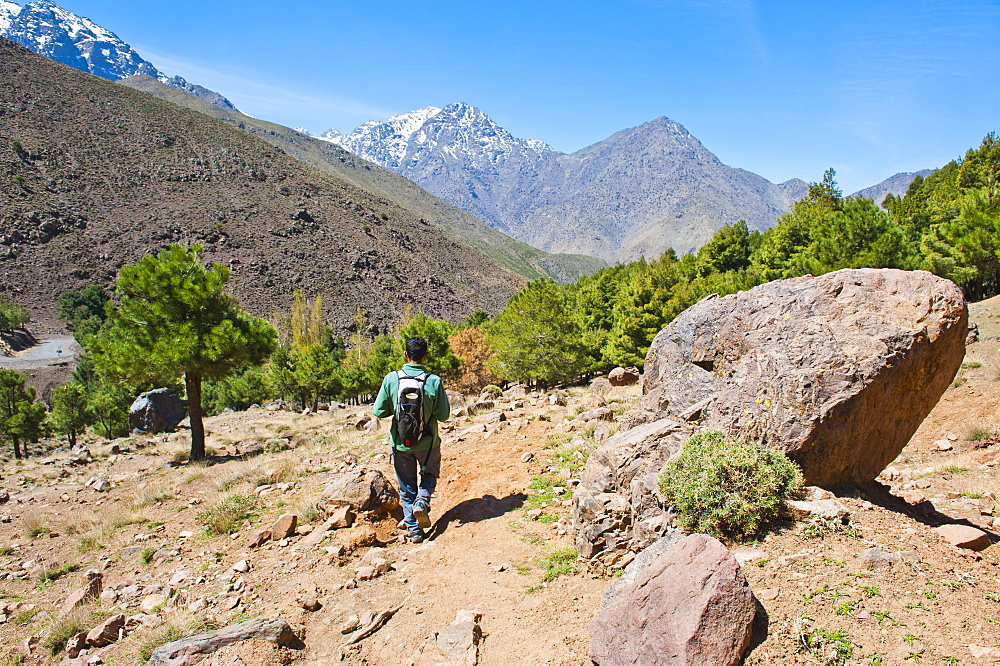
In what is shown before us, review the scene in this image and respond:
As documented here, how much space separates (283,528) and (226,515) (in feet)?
5.05

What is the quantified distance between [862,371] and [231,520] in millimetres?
8634

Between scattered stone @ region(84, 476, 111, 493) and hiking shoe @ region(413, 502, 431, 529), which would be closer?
hiking shoe @ region(413, 502, 431, 529)

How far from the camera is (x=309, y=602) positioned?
16.2ft

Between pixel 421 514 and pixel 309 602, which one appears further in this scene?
pixel 421 514

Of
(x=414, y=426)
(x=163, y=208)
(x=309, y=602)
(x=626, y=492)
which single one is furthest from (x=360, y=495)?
(x=163, y=208)

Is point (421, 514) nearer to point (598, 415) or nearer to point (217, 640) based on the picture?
point (217, 640)

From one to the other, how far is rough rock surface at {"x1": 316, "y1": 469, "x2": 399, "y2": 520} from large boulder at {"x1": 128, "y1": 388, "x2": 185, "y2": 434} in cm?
2725

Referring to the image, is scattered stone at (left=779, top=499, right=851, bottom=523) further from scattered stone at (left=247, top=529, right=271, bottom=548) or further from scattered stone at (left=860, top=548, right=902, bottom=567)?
scattered stone at (left=247, top=529, right=271, bottom=548)

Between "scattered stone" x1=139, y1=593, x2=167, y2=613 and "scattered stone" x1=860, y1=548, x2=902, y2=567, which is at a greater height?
"scattered stone" x1=860, y1=548, x2=902, y2=567

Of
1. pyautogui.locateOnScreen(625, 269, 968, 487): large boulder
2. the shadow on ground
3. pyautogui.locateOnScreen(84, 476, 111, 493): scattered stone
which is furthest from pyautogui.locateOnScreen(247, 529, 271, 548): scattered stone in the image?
pyautogui.locateOnScreen(84, 476, 111, 493): scattered stone

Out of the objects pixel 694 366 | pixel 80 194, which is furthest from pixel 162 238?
pixel 694 366

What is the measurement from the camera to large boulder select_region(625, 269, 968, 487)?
16.5 feet

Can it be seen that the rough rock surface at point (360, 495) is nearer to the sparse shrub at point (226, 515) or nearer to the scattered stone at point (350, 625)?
the sparse shrub at point (226, 515)

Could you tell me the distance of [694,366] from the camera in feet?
21.5
